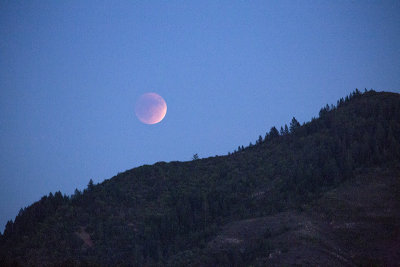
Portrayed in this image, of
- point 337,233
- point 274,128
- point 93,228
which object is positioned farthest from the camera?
point 274,128

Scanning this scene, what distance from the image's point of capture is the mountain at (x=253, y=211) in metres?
38.9

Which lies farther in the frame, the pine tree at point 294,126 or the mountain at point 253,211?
the pine tree at point 294,126

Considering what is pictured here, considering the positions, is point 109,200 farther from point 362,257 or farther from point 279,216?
point 362,257

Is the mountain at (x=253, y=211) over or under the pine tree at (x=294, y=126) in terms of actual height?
under

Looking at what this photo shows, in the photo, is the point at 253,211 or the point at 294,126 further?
the point at 294,126

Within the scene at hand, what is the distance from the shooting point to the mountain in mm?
38906

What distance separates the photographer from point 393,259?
3403 cm

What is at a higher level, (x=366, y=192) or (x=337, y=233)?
(x=366, y=192)

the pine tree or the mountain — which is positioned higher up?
the pine tree

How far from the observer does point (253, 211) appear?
192ft

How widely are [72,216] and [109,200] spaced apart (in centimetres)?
1107

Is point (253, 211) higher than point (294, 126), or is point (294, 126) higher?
point (294, 126)

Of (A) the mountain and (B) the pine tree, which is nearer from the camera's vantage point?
(A) the mountain

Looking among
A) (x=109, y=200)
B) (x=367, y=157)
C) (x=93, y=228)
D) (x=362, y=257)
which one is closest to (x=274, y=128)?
(x=367, y=157)
